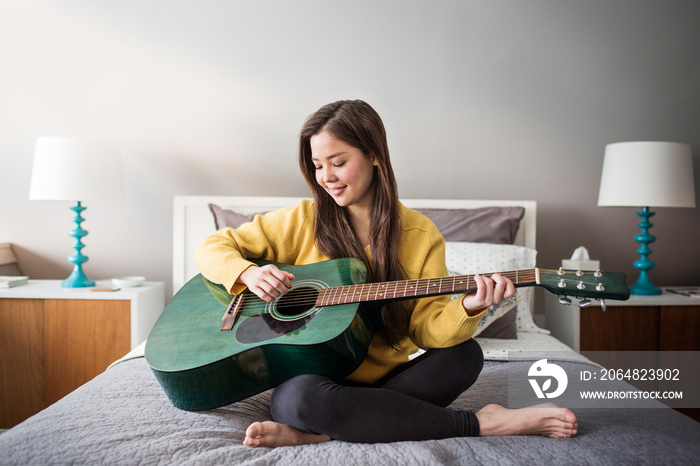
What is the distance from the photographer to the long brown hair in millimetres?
1283

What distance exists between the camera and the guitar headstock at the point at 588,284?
3.23ft

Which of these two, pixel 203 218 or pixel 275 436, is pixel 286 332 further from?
pixel 203 218

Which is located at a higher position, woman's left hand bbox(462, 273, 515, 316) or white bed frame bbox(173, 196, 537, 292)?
white bed frame bbox(173, 196, 537, 292)

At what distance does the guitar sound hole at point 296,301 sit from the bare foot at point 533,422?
18.0 inches

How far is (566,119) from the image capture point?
252cm

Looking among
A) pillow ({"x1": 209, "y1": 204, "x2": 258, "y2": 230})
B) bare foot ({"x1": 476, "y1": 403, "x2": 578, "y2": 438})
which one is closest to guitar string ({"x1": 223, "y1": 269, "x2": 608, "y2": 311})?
bare foot ({"x1": 476, "y1": 403, "x2": 578, "y2": 438})

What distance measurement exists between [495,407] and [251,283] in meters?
0.63

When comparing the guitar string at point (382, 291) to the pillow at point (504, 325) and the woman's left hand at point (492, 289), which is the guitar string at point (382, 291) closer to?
the woman's left hand at point (492, 289)

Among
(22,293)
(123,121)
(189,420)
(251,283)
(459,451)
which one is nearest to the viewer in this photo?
(459,451)

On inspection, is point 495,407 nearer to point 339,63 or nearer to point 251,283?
point 251,283

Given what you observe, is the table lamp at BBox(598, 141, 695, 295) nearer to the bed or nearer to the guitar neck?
the bed

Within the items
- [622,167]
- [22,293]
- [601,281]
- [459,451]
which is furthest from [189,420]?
[622,167]

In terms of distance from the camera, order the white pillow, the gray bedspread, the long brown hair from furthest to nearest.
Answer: the white pillow < the long brown hair < the gray bedspread

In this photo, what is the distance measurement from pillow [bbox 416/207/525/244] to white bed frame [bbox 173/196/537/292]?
0.13 meters
